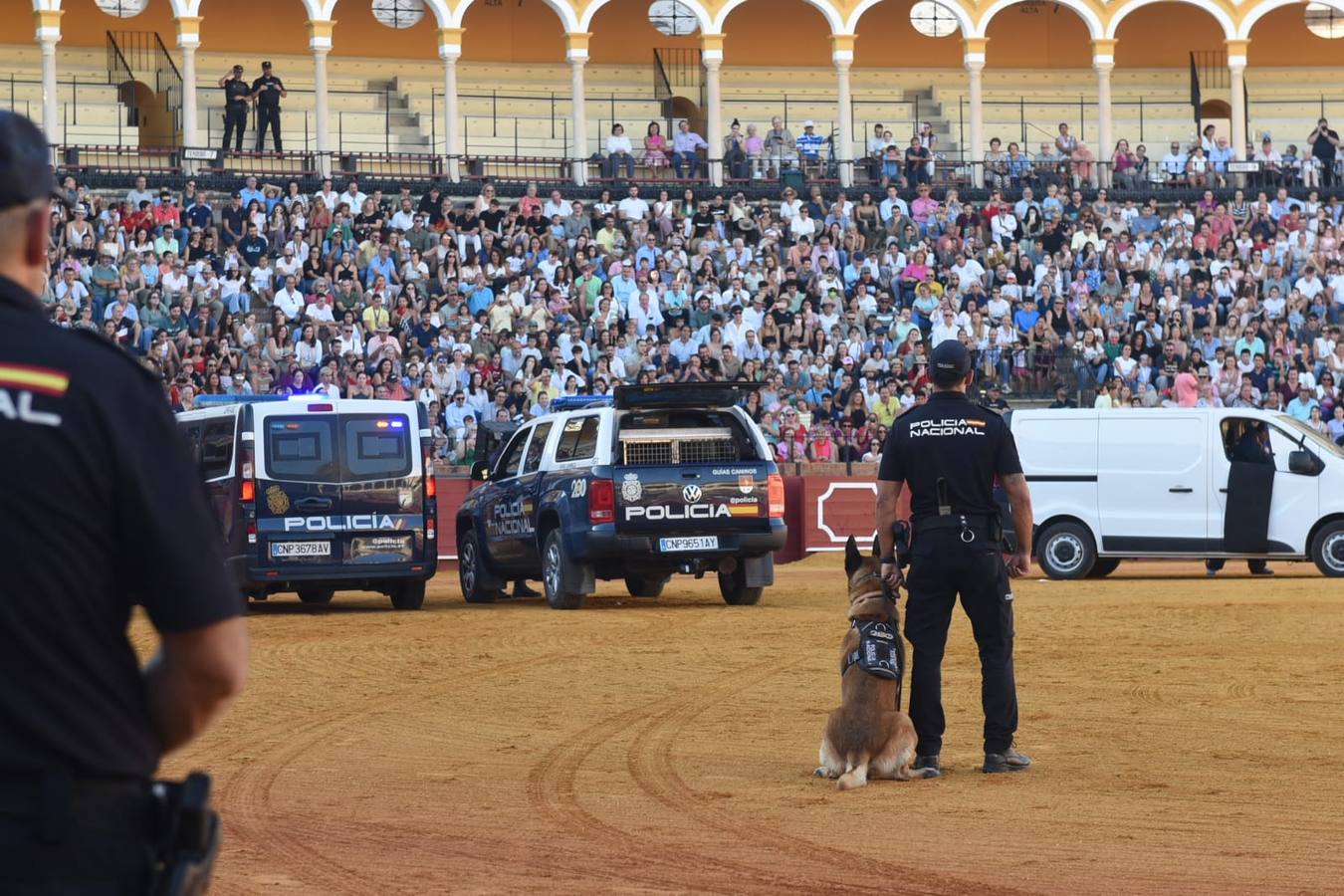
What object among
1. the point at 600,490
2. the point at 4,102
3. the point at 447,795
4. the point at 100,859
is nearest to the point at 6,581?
the point at 100,859

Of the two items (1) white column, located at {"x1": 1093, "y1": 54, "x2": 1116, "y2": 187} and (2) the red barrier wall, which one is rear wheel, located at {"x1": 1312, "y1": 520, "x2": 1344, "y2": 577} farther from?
(1) white column, located at {"x1": 1093, "y1": 54, "x2": 1116, "y2": 187}

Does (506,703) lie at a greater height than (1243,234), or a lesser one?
lesser

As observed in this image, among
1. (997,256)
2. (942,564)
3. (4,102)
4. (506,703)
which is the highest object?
(4,102)

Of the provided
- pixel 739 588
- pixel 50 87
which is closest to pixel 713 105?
pixel 50 87

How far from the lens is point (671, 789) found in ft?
31.4

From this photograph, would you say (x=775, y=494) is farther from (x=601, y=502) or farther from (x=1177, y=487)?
(x=1177, y=487)

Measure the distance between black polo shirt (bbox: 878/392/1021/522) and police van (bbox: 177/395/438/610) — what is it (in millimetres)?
11782

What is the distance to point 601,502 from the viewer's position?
20.2m

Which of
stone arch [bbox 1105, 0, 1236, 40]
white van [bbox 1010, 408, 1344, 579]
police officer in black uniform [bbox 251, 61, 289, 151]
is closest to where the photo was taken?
white van [bbox 1010, 408, 1344, 579]

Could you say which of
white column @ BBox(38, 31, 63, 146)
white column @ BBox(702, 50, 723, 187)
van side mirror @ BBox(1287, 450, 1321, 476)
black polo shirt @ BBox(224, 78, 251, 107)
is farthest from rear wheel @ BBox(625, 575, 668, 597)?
white column @ BBox(702, 50, 723, 187)

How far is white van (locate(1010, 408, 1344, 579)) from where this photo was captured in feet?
81.0

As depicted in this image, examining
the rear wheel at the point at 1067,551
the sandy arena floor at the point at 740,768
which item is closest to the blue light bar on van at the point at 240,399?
the sandy arena floor at the point at 740,768

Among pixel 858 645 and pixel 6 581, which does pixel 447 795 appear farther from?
pixel 6 581

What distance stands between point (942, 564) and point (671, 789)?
5.21ft
